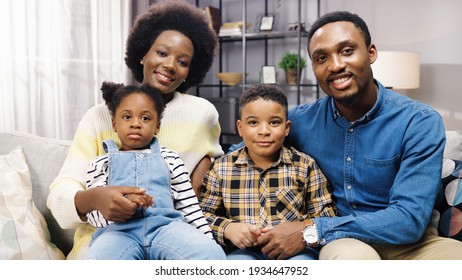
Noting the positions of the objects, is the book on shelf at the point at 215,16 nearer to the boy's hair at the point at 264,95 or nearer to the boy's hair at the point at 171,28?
the boy's hair at the point at 171,28

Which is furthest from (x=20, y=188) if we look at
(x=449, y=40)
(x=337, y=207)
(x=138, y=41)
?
(x=449, y=40)

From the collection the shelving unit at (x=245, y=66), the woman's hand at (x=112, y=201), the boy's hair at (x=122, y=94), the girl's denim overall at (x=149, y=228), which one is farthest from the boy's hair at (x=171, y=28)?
the shelving unit at (x=245, y=66)

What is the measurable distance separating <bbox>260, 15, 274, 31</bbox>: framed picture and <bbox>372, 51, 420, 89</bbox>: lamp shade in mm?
997

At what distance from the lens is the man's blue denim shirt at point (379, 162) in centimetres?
86

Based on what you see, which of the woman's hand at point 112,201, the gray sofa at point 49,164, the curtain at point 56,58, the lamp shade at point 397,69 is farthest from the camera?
the lamp shade at point 397,69

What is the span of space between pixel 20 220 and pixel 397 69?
6.93 ft

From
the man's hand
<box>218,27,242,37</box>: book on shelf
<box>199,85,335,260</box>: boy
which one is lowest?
the man's hand

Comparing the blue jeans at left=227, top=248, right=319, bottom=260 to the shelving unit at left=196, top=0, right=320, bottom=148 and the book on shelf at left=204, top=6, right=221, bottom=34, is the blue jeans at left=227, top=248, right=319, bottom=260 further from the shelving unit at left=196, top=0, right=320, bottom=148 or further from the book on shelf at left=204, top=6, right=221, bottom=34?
the book on shelf at left=204, top=6, right=221, bottom=34

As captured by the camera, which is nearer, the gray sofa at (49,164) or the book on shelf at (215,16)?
A: the gray sofa at (49,164)

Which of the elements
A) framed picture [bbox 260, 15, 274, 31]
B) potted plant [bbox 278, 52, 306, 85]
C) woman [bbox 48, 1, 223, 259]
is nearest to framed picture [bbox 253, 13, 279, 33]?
framed picture [bbox 260, 15, 274, 31]

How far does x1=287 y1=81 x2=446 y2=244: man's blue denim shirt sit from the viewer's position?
86cm

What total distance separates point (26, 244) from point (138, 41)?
53 cm

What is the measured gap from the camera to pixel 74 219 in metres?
0.88
